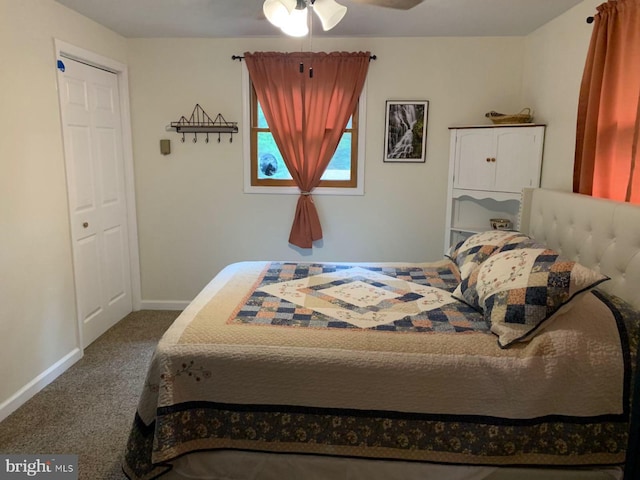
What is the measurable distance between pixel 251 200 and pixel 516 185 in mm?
2167

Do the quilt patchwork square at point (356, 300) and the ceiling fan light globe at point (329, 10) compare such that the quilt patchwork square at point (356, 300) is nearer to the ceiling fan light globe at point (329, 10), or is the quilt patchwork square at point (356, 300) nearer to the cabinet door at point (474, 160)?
the cabinet door at point (474, 160)

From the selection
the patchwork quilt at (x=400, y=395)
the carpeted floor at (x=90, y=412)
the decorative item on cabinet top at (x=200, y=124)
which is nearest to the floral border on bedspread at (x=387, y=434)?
the patchwork quilt at (x=400, y=395)

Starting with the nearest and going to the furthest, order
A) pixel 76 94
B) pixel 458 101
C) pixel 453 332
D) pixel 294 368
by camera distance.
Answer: pixel 294 368 < pixel 453 332 < pixel 76 94 < pixel 458 101

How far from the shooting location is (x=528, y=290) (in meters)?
1.84

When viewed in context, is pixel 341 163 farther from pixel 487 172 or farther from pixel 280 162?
pixel 487 172

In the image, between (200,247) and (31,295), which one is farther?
(200,247)

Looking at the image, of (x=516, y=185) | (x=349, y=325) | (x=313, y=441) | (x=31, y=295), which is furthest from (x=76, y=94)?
(x=516, y=185)

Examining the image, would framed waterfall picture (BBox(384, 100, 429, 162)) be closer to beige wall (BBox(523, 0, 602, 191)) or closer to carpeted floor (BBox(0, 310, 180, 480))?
beige wall (BBox(523, 0, 602, 191))

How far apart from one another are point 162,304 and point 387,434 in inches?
117

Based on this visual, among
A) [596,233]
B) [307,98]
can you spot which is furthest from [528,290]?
[307,98]

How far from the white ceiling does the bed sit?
70.8 inches

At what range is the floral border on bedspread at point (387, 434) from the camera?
1710 millimetres

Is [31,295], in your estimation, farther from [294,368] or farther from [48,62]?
[294,368]

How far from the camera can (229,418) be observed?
1783 mm
